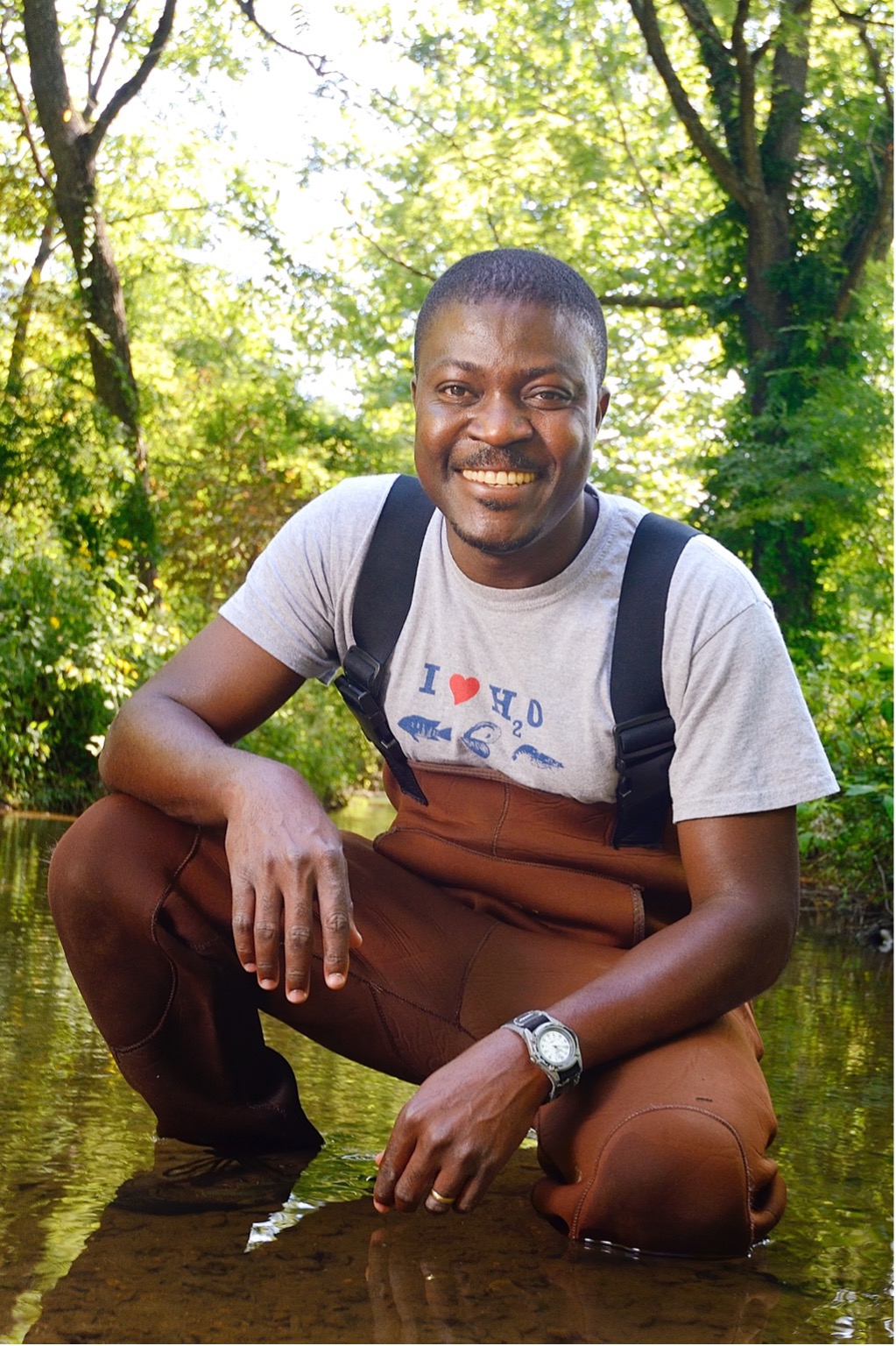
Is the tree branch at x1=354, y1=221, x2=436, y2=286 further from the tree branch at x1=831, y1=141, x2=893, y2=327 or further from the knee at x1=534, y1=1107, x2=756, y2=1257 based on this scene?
the knee at x1=534, y1=1107, x2=756, y2=1257

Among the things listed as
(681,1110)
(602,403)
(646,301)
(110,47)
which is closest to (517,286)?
(602,403)

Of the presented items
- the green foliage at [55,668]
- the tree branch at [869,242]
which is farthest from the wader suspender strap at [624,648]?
the tree branch at [869,242]

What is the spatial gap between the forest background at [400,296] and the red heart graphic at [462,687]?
4188 mm

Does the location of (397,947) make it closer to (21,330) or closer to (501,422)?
(501,422)

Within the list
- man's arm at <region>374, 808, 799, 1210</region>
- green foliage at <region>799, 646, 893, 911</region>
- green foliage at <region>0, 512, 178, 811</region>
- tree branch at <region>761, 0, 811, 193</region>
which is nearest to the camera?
man's arm at <region>374, 808, 799, 1210</region>

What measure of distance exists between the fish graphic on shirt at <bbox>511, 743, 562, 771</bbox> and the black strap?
11 centimetres

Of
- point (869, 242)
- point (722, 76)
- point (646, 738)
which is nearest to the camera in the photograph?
point (646, 738)

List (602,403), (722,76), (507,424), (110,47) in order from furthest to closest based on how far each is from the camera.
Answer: (110,47) → (722,76) → (602,403) → (507,424)

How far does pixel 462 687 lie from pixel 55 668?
7.31 meters

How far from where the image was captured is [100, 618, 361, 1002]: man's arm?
2113mm

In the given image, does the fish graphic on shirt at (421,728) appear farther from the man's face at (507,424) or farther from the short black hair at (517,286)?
the short black hair at (517,286)

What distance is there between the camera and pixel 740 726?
7.45 feet

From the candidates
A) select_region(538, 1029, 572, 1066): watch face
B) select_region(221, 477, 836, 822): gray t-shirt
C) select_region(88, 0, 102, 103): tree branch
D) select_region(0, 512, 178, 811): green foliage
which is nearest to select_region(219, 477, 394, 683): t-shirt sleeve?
select_region(221, 477, 836, 822): gray t-shirt

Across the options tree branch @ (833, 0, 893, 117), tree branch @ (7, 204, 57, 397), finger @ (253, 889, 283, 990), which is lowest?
finger @ (253, 889, 283, 990)
